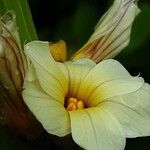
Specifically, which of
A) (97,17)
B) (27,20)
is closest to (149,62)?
(97,17)

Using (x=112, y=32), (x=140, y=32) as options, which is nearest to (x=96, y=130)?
(x=112, y=32)

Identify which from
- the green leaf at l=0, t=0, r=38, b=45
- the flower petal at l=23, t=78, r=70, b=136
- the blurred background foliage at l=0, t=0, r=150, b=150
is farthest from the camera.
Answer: the blurred background foliage at l=0, t=0, r=150, b=150

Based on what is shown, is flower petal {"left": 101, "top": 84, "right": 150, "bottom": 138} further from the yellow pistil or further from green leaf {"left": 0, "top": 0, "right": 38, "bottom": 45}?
green leaf {"left": 0, "top": 0, "right": 38, "bottom": 45}

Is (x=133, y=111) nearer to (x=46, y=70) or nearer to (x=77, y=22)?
(x=46, y=70)

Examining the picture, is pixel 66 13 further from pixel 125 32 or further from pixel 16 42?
pixel 16 42

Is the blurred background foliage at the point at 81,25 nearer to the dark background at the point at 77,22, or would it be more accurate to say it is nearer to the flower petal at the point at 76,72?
the dark background at the point at 77,22

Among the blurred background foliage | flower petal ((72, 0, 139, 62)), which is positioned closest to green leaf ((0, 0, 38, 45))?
flower petal ((72, 0, 139, 62))
